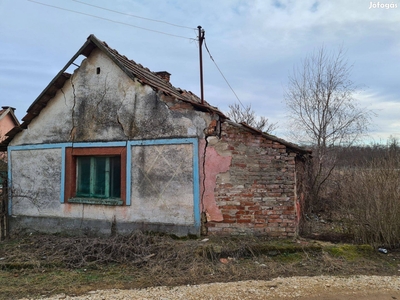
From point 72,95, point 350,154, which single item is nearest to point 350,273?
point 72,95

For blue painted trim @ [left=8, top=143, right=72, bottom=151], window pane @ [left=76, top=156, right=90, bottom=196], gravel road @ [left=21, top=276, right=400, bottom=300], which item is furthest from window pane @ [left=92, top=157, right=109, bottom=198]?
gravel road @ [left=21, top=276, right=400, bottom=300]

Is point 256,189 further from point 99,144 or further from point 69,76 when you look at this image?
point 69,76

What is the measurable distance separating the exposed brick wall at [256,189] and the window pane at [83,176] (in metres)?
3.47

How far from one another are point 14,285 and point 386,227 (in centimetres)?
711

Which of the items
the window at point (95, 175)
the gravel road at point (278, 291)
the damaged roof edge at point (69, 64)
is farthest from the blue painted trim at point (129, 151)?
the gravel road at point (278, 291)

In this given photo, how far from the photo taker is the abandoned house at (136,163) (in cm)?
669

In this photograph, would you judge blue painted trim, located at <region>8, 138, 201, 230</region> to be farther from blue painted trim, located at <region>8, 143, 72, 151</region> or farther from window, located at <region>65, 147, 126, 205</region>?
window, located at <region>65, 147, 126, 205</region>

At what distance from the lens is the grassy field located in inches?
198

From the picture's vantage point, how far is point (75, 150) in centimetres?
813

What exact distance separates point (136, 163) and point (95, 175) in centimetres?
136

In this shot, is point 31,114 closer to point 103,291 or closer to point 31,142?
point 31,142

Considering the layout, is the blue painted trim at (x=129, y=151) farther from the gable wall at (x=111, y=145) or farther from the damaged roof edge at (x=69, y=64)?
the damaged roof edge at (x=69, y=64)

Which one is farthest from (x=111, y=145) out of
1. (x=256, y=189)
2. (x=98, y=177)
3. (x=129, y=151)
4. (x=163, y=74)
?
(x=163, y=74)

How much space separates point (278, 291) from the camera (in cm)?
448
